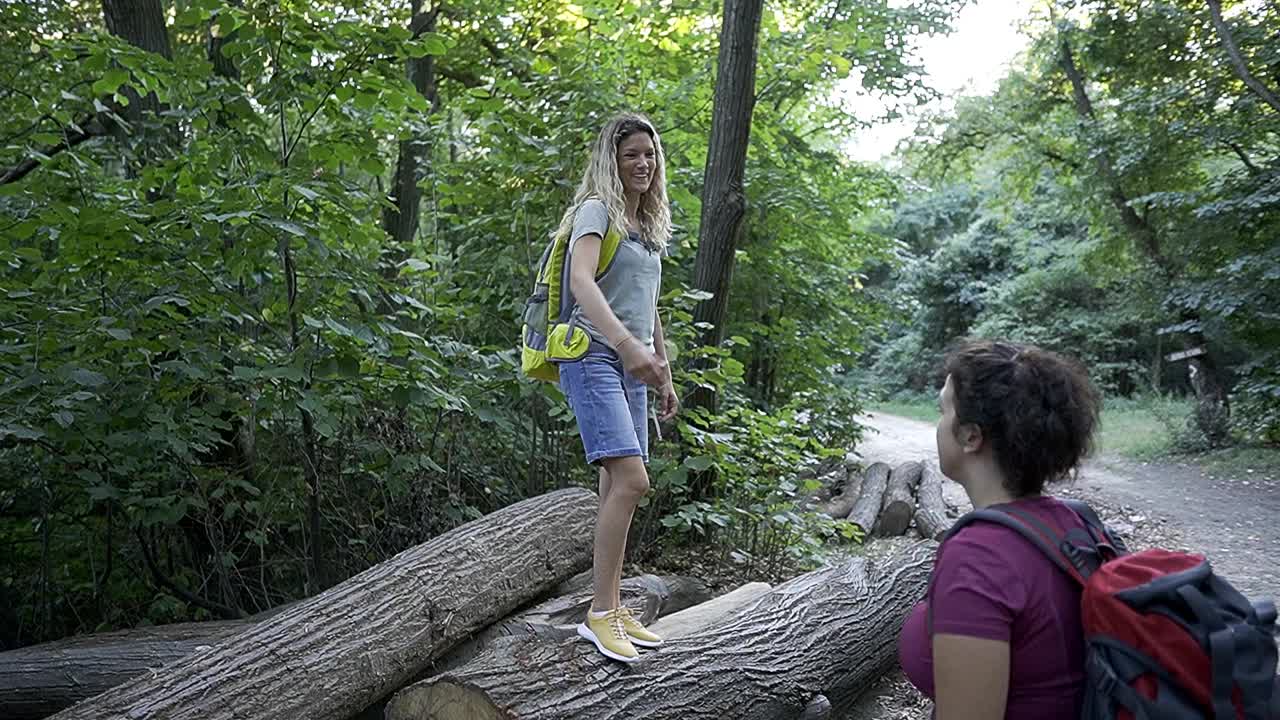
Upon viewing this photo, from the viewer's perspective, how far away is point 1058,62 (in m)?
18.2

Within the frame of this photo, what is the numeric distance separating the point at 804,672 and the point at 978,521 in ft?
7.89

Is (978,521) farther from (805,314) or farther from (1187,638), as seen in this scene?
(805,314)

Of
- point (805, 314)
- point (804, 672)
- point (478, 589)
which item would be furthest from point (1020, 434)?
point (805, 314)

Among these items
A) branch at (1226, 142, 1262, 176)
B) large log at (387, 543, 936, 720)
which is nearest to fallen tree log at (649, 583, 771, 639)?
large log at (387, 543, 936, 720)

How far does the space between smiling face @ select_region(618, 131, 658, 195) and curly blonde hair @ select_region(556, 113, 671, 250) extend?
2 cm

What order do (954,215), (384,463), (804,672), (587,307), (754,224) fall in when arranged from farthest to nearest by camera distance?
1. (954,215)
2. (754,224)
3. (384,463)
4. (804,672)
5. (587,307)

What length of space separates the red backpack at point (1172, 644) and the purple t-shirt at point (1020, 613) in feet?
0.14

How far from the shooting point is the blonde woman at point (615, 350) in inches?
139

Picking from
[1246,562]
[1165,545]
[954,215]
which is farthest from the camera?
[954,215]

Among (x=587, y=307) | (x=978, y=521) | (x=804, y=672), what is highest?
(x=587, y=307)

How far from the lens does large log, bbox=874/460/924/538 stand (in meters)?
10.8

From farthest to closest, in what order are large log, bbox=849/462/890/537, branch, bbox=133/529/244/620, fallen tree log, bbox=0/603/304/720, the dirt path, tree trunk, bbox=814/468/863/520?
1. tree trunk, bbox=814/468/863/520
2. large log, bbox=849/462/890/537
3. the dirt path
4. branch, bbox=133/529/244/620
5. fallen tree log, bbox=0/603/304/720

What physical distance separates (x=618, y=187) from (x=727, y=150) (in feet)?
12.0

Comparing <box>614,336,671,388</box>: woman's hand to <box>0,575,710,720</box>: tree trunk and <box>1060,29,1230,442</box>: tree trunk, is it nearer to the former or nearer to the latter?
<box>0,575,710,720</box>: tree trunk
